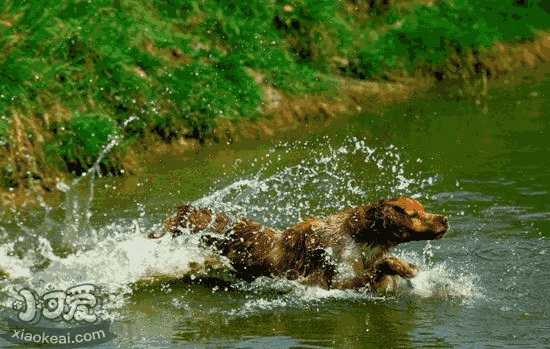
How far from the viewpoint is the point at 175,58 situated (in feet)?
49.1

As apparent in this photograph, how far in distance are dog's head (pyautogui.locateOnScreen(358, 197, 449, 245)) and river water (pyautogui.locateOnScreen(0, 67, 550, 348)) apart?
354 mm

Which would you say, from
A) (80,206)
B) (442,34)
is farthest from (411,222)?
(442,34)

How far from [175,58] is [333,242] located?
6.68 m

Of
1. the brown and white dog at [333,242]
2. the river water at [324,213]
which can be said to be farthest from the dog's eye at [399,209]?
the river water at [324,213]

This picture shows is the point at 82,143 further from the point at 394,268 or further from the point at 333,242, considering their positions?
the point at 394,268

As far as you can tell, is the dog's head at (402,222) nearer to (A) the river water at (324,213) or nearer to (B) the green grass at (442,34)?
(A) the river water at (324,213)

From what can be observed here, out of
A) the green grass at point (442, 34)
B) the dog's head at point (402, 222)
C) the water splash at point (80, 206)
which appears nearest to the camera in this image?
the dog's head at point (402, 222)

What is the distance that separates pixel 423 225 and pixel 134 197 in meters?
3.95

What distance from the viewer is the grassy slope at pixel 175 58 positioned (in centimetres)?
1241

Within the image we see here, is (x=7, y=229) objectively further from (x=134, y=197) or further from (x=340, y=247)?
(x=340, y=247)

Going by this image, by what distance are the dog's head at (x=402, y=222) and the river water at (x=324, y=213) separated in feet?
1.16

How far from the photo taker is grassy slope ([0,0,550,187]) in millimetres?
12414

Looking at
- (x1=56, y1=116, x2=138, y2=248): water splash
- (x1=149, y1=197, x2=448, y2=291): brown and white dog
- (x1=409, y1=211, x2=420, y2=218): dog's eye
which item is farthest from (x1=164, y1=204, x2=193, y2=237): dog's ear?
(x1=409, y1=211, x2=420, y2=218): dog's eye

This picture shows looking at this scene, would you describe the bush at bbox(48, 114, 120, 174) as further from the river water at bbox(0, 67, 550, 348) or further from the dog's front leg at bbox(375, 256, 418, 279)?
the dog's front leg at bbox(375, 256, 418, 279)
